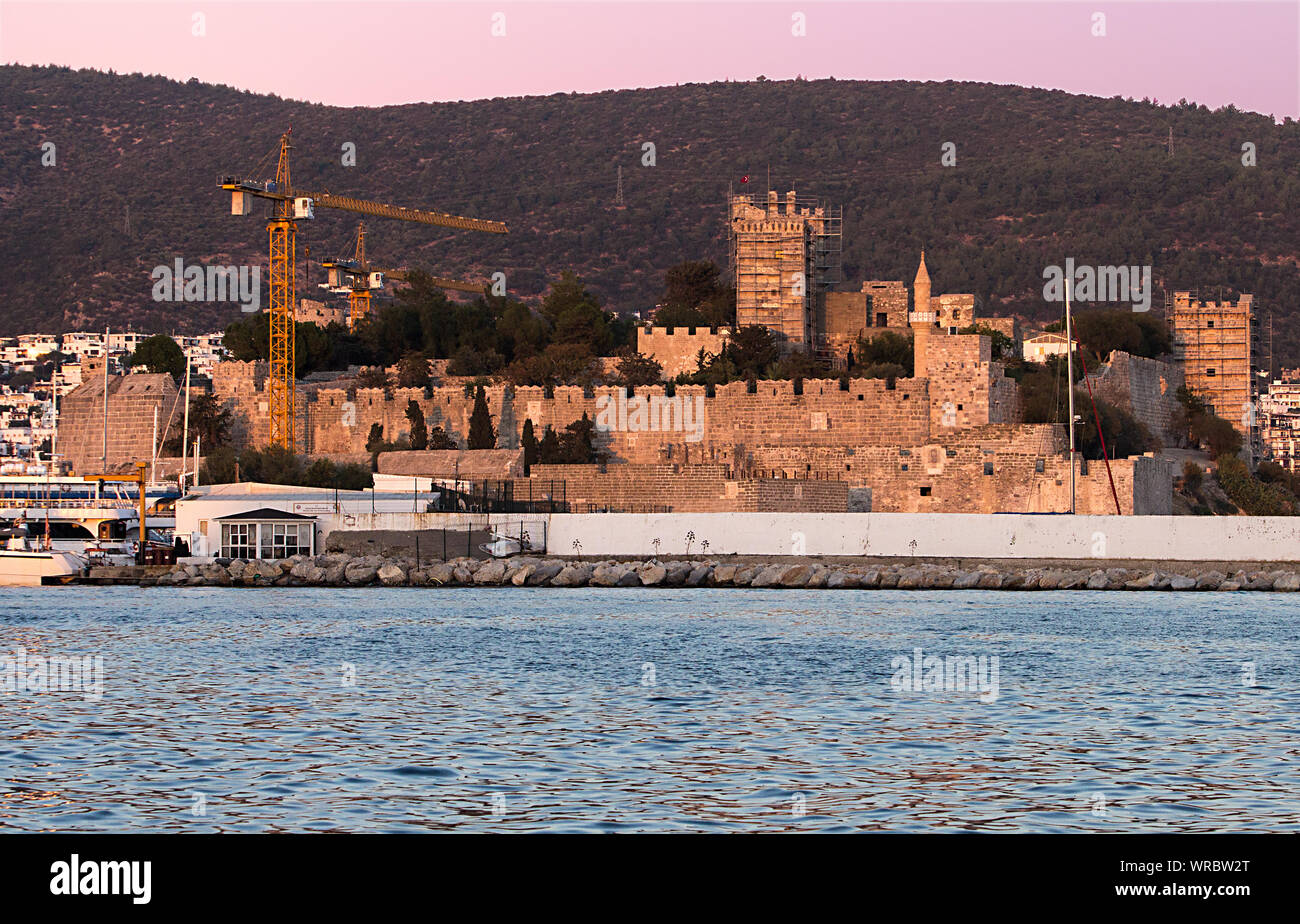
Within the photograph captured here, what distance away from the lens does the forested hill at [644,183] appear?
344 feet

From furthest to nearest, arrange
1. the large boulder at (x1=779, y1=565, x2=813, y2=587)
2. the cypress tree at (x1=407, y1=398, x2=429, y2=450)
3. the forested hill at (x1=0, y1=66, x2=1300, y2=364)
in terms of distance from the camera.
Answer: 1. the forested hill at (x1=0, y1=66, x2=1300, y2=364)
2. the cypress tree at (x1=407, y1=398, x2=429, y2=450)
3. the large boulder at (x1=779, y1=565, x2=813, y2=587)

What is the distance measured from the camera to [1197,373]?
61688mm

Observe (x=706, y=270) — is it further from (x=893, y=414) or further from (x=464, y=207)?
(x=464, y=207)

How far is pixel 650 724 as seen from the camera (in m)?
15.9

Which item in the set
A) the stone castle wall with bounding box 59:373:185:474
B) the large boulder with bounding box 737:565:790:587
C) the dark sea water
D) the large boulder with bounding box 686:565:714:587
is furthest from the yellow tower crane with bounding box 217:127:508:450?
the dark sea water

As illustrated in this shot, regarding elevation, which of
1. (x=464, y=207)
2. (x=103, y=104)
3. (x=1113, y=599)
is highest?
(x=103, y=104)

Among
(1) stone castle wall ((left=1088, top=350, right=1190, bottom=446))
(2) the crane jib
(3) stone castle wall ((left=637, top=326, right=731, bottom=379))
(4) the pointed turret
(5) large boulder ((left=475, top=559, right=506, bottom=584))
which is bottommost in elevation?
(5) large boulder ((left=475, top=559, right=506, bottom=584))

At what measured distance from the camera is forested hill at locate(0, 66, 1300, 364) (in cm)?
10494

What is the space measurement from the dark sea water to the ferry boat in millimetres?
13350

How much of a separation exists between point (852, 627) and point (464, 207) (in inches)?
3818

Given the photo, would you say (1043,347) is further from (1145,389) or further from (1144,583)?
(1144,583)

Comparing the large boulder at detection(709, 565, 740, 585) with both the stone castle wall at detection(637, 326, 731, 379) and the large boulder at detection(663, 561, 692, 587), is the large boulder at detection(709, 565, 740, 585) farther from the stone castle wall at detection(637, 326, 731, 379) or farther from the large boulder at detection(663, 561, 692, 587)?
the stone castle wall at detection(637, 326, 731, 379)

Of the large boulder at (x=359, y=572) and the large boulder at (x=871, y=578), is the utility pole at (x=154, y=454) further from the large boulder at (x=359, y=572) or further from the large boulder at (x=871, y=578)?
Result: the large boulder at (x=871, y=578)
